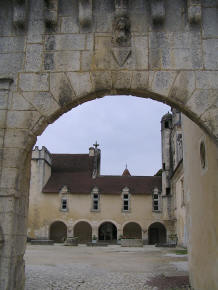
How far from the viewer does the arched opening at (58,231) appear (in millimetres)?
31844

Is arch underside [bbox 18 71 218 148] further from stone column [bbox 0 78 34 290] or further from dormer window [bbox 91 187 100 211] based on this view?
dormer window [bbox 91 187 100 211]

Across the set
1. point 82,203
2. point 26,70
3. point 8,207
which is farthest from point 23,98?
Answer: point 82,203

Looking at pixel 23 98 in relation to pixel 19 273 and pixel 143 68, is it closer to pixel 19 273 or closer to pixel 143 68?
pixel 143 68

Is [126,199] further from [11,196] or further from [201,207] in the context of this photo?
[11,196]

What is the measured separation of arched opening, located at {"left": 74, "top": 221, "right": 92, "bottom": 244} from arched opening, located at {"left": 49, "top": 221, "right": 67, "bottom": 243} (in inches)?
44.3

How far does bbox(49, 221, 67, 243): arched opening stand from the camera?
31.8 m

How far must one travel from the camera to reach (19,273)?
157 inches

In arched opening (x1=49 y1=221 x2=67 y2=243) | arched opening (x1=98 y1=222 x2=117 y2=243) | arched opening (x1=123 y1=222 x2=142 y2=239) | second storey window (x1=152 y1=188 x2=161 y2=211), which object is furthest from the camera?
arched opening (x1=98 y1=222 x2=117 y2=243)

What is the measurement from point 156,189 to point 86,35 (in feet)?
93.8

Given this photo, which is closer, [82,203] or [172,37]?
[172,37]

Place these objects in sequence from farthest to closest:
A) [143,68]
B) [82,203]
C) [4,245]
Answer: [82,203], [143,68], [4,245]

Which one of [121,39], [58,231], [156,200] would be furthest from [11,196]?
[58,231]

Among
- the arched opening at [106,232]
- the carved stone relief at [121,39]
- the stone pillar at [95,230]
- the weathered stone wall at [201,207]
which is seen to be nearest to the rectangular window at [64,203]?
the stone pillar at [95,230]

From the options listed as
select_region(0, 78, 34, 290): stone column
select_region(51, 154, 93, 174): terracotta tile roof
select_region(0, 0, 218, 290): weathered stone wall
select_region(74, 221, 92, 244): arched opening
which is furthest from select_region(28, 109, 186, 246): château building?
select_region(0, 78, 34, 290): stone column
